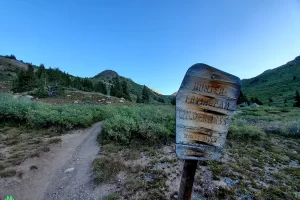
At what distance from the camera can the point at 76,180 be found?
6648 millimetres

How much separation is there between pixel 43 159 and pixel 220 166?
7.77 metres

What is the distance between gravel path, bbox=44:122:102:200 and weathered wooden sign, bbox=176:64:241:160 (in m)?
4.82

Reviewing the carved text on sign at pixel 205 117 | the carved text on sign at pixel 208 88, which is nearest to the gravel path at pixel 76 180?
the carved text on sign at pixel 205 117

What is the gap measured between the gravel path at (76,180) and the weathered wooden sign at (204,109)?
4.82m

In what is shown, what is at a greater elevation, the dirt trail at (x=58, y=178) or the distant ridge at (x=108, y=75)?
the distant ridge at (x=108, y=75)

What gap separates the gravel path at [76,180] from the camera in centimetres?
587

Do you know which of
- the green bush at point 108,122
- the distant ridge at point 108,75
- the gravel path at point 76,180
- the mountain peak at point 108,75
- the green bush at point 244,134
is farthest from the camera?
the mountain peak at point 108,75

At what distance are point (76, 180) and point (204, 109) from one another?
20.6 feet

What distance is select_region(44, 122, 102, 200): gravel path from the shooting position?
19.2ft

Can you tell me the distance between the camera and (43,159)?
8070 millimetres

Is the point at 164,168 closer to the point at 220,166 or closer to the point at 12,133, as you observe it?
the point at 220,166

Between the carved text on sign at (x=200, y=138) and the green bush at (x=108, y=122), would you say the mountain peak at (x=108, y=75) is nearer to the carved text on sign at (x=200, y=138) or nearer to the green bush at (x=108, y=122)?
the green bush at (x=108, y=122)

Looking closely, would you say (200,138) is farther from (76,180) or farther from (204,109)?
(76,180)

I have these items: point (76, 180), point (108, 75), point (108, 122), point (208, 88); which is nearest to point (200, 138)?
point (208, 88)
